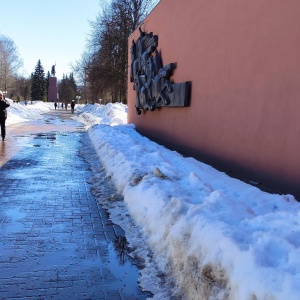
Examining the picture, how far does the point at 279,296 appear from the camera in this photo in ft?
6.56

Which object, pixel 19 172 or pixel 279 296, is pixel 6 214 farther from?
pixel 279 296

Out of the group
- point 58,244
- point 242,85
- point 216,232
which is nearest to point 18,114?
point 242,85

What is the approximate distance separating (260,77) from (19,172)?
5.07m

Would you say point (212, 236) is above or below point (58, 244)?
above

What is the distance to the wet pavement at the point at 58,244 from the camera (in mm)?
2906

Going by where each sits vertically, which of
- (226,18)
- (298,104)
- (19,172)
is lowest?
(19,172)

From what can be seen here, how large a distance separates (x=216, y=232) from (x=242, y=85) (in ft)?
10.9

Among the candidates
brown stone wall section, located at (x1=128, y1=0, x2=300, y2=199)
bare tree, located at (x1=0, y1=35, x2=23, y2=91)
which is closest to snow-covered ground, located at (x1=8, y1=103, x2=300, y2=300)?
brown stone wall section, located at (x1=128, y1=0, x2=300, y2=199)

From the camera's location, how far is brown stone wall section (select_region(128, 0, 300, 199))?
4.45 meters

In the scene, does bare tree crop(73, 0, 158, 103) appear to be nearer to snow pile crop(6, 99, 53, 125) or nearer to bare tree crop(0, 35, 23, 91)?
snow pile crop(6, 99, 53, 125)

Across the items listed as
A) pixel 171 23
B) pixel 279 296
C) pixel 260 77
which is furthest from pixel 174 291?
pixel 171 23

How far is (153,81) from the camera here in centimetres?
1041

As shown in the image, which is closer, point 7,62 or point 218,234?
point 218,234

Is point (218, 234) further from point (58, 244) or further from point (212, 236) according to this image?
point (58, 244)
